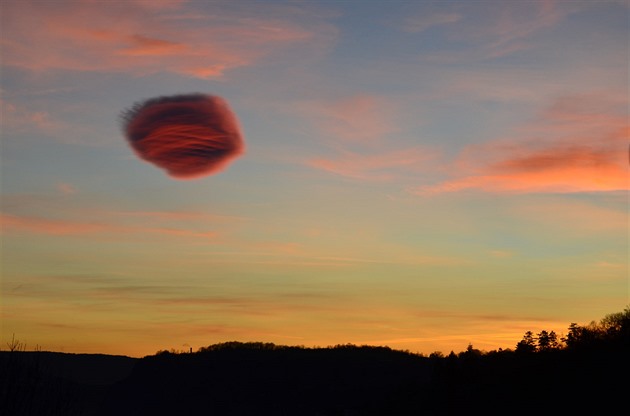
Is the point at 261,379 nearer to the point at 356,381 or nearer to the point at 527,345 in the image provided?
the point at 356,381

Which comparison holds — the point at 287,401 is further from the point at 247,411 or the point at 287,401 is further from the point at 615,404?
the point at 615,404

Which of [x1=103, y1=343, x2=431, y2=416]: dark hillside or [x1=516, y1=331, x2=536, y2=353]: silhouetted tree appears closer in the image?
[x1=516, y1=331, x2=536, y2=353]: silhouetted tree

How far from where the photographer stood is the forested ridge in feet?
214

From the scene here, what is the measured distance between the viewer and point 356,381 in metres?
142

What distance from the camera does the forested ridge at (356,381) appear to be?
65.2m

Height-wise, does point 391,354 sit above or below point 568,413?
above

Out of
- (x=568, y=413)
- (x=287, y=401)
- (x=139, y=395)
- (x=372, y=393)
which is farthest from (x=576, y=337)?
(x=139, y=395)

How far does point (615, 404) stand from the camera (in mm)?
62312

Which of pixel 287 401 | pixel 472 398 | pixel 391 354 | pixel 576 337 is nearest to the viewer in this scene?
pixel 472 398

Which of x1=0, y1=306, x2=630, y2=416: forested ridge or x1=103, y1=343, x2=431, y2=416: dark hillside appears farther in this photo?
x1=103, y1=343, x2=431, y2=416: dark hillside

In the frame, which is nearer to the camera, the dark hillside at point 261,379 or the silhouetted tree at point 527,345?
the silhouetted tree at point 527,345

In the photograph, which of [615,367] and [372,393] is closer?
[615,367]

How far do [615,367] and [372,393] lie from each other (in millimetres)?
59889

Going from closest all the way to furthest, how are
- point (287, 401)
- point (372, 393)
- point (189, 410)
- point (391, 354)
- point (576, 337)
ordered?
point (576, 337), point (372, 393), point (287, 401), point (189, 410), point (391, 354)
